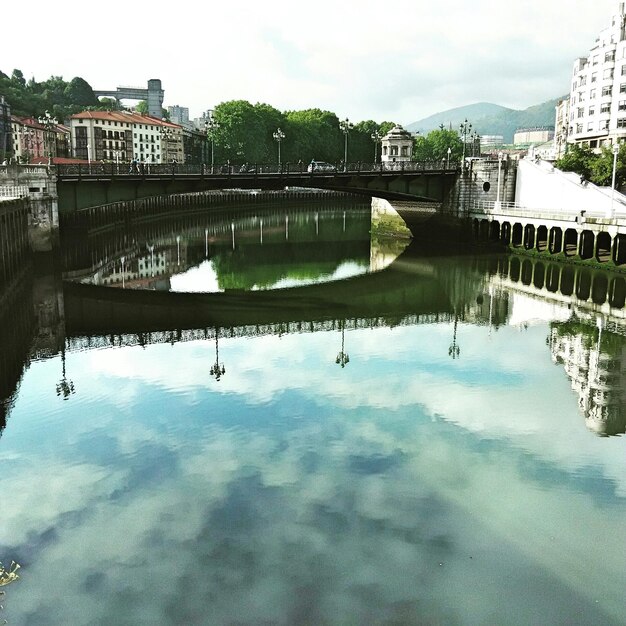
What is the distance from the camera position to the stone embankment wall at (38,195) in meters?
50.4

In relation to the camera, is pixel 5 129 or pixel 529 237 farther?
pixel 5 129

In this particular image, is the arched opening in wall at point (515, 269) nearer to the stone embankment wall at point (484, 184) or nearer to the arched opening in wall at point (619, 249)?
the arched opening in wall at point (619, 249)

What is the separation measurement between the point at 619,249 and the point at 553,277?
18.6 ft

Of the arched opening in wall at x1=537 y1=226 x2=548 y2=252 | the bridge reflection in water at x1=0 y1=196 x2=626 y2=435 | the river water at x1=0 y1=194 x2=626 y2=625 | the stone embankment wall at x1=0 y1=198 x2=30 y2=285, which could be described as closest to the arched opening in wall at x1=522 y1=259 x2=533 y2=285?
the bridge reflection in water at x1=0 y1=196 x2=626 y2=435

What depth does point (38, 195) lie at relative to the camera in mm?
51062

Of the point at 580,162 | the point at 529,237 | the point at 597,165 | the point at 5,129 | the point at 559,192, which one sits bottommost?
the point at 529,237

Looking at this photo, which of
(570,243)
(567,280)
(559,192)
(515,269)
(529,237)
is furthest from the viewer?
Result: (529,237)

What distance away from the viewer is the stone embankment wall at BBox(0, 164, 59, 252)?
1986 inches

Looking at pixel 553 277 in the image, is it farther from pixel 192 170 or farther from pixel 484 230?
pixel 192 170

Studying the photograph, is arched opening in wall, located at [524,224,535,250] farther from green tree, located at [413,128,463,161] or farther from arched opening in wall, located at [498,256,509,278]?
green tree, located at [413,128,463,161]

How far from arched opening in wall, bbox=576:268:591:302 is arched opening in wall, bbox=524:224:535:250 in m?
9.08

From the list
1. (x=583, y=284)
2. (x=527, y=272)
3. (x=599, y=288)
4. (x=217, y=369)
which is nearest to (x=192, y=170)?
(x=527, y=272)

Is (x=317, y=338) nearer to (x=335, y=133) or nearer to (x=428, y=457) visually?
(x=428, y=457)

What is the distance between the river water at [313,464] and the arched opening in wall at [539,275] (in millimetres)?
6687
